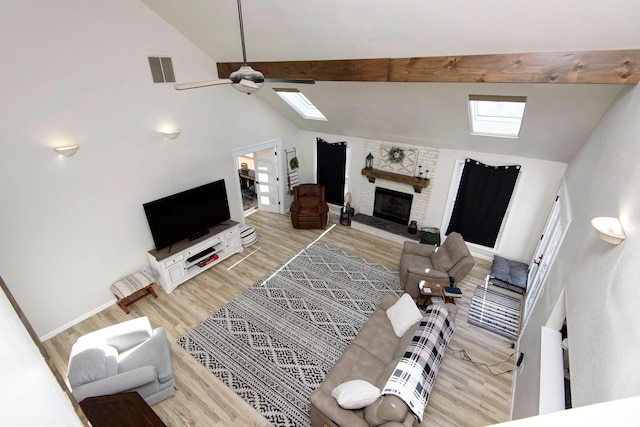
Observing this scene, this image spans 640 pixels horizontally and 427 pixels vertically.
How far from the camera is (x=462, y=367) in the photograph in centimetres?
360

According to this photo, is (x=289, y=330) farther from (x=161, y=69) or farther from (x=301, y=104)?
(x=301, y=104)

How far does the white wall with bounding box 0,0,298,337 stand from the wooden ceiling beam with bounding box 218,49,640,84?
2300mm

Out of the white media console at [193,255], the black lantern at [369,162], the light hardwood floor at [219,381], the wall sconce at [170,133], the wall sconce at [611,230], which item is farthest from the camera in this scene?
the black lantern at [369,162]

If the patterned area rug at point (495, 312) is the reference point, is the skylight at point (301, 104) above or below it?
above

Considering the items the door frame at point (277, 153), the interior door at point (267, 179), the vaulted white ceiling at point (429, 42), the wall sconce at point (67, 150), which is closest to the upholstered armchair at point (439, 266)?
the vaulted white ceiling at point (429, 42)

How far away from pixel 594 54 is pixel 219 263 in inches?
225

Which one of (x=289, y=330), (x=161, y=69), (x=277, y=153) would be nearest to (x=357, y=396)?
(x=289, y=330)

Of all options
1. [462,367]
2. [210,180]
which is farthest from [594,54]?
[210,180]

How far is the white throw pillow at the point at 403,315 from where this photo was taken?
3395mm

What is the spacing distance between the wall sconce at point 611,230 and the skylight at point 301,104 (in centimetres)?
→ 501

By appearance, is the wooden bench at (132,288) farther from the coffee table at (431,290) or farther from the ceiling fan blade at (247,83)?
the coffee table at (431,290)

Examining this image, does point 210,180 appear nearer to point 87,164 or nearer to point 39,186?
point 87,164

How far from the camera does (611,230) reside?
153 centimetres

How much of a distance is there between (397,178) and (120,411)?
5615 mm
